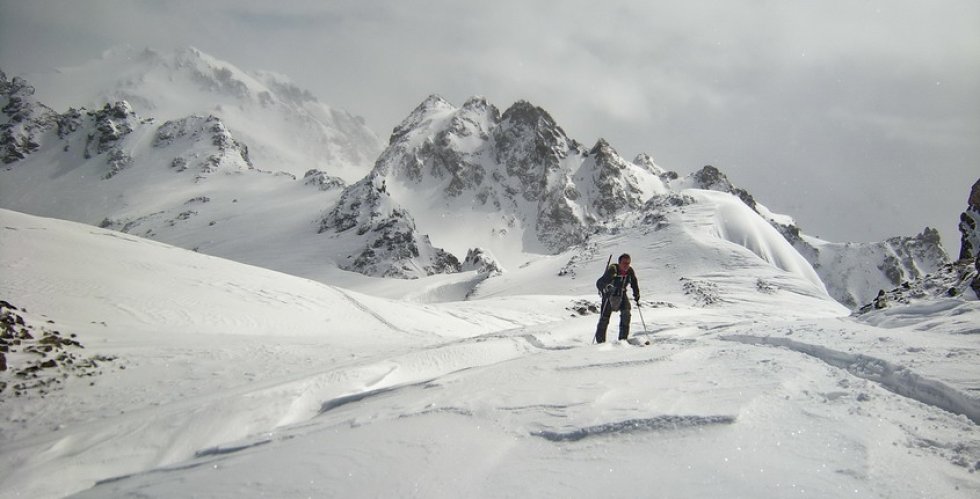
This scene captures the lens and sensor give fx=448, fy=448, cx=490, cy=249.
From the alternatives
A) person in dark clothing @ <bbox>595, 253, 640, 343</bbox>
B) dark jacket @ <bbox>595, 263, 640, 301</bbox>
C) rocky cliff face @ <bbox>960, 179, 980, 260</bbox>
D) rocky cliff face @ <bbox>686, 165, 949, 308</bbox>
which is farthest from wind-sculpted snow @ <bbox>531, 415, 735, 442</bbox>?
rocky cliff face @ <bbox>686, 165, 949, 308</bbox>

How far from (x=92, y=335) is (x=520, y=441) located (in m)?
8.54

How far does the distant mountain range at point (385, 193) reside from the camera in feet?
221

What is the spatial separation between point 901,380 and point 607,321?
4.93 m

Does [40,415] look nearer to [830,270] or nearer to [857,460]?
[857,460]

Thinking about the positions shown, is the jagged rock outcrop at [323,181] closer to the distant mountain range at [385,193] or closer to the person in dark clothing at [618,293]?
the distant mountain range at [385,193]

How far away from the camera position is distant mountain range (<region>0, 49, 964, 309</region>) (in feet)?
221

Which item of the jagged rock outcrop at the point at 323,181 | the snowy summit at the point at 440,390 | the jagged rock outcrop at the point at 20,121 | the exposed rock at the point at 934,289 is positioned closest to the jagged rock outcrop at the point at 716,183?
the jagged rock outcrop at the point at 323,181

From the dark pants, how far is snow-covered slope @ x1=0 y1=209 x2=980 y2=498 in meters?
0.78

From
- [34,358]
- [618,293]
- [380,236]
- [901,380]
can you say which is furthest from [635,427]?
[380,236]

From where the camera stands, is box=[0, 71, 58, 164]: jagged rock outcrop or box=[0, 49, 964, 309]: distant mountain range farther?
box=[0, 71, 58, 164]: jagged rock outcrop

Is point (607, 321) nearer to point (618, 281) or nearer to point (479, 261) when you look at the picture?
point (618, 281)

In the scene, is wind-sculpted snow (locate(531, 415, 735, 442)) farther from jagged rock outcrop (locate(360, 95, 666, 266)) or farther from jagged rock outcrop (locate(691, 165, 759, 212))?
jagged rock outcrop (locate(691, 165, 759, 212))

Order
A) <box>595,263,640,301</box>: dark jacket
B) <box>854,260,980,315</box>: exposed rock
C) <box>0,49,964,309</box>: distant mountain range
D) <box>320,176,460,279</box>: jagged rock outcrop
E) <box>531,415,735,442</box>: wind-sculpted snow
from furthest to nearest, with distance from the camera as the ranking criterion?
1. <box>0,49,964,309</box>: distant mountain range
2. <box>320,176,460,279</box>: jagged rock outcrop
3. <box>595,263,640,301</box>: dark jacket
4. <box>854,260,980,315</box>: exposed rock
5. <box>531,415,735,442</box>: wind-sculpted snow

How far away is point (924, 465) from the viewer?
225 cm
